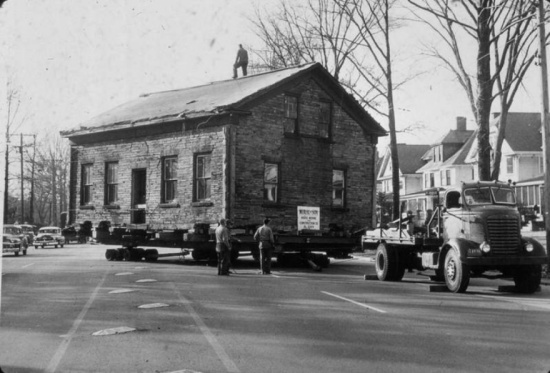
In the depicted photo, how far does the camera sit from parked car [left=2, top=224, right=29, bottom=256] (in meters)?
33.2

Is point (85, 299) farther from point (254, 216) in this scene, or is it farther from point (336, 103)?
point (336, 103)

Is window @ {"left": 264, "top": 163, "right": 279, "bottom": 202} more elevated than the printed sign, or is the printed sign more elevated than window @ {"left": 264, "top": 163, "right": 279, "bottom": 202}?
window @ {"left": 264, "top": 163, "right": 279, "bottom": 202}

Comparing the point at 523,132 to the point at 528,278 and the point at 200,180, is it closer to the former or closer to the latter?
the point at 200,180

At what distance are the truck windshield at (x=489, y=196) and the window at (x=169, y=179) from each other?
13.3 m

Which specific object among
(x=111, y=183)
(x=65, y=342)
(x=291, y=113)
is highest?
(x=291, y=113)

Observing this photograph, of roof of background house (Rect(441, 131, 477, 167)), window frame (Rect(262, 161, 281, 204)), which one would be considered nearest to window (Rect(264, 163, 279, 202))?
window frame (Rect(262, 161, 281, 204))

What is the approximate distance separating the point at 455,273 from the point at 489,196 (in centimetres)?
216

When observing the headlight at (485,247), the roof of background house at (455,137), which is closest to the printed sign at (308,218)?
the headlight at (485,247)

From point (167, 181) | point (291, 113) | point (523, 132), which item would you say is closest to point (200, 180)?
point (167, 181)

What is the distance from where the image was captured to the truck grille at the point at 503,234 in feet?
47.2

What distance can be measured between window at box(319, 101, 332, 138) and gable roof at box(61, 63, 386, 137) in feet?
2.30

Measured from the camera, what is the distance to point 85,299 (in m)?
12.7

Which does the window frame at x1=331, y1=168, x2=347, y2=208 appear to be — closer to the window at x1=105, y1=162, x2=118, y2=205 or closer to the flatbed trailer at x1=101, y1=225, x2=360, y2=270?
the flatbed trailer at x1=101, y1=225, x2=360, y2=270

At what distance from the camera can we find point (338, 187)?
26.6 metres
